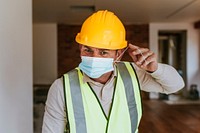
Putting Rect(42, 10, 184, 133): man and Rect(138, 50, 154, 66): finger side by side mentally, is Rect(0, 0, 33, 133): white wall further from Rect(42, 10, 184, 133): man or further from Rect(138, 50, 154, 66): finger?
Rect(138, 50, 154, 66): finger

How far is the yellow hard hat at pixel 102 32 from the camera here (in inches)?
44.9

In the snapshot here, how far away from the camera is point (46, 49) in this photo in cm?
827

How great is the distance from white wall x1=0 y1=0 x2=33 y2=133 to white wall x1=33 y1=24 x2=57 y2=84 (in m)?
5.82

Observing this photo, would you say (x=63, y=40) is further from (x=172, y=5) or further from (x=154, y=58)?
(x=154, y=58)

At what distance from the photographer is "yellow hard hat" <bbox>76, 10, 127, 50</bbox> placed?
1.14 metres

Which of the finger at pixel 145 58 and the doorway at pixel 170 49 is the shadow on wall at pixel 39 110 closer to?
the finger at pixel 145 58

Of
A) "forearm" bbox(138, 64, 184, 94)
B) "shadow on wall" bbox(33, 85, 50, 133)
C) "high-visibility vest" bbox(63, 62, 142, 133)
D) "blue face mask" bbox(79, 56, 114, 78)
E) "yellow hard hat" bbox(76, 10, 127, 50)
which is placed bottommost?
"shadow on wall" bbox(33, 85, 50, 133)

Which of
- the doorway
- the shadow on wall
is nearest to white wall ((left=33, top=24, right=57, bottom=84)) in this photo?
the shadow on wall

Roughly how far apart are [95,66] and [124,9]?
500 centimetres

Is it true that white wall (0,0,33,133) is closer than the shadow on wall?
Yes

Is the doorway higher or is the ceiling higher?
the ceiling

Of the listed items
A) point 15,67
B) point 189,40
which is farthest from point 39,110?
point 189,40

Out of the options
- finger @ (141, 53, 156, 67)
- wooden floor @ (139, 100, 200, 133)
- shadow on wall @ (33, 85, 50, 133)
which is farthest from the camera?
wooden floor @ (139, 100, 200, 133)

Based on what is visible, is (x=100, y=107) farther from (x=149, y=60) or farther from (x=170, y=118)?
(x=170, y=118)
